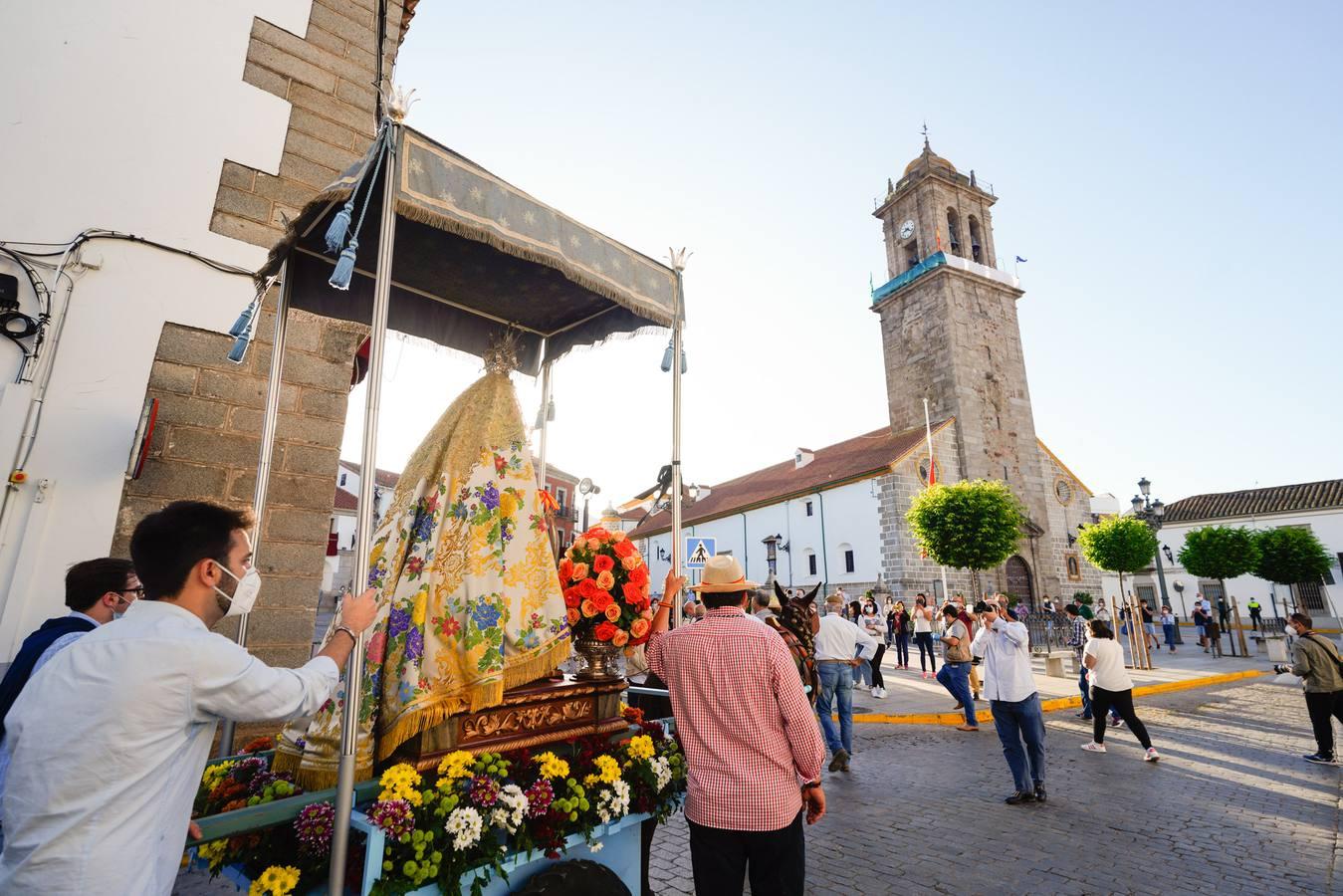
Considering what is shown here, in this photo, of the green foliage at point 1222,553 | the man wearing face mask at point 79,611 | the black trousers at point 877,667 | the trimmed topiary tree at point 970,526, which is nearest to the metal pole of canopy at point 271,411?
the man wearing face mask at point 79,611

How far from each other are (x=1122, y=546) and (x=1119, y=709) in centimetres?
2448

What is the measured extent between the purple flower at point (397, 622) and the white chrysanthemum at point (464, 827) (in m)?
0.87

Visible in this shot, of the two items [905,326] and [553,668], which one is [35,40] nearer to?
[553,668]

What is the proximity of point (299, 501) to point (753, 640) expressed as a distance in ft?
14.5

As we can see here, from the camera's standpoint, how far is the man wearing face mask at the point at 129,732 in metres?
1.82

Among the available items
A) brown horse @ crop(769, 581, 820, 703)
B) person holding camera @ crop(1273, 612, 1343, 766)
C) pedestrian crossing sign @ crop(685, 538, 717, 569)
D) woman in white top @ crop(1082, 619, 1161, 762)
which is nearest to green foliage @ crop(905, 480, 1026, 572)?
pedestrian crossing sign @ crop(685, 538, 717, 569)

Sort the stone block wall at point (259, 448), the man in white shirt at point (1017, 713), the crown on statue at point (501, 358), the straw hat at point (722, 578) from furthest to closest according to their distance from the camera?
the man in white shirt at point (1017, 713) → the stone block wall at point (259, 448) → the crown on statue at point (501, 358) → the straw hat at point (722, 578)

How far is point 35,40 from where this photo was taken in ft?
16.9

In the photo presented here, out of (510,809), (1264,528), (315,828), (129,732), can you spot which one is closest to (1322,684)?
(510,809)

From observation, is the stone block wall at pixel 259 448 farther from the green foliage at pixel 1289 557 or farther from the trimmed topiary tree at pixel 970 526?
the green foliage at pixel 1289 557

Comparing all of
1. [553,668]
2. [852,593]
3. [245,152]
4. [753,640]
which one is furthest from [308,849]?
[852,593]

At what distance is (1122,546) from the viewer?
27.5 metres

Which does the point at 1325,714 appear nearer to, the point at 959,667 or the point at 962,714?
the point at 959,667

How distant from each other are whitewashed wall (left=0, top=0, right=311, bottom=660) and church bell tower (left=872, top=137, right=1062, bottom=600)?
30682 millimetres
